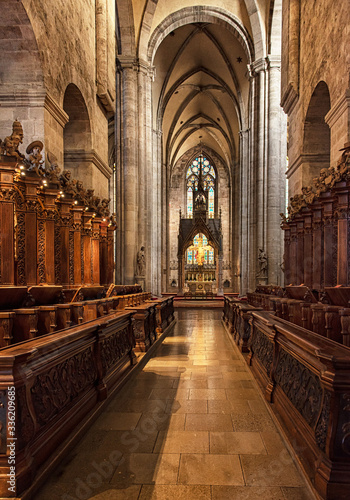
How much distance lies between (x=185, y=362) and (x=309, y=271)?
4325mm

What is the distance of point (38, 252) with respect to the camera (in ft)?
22.1

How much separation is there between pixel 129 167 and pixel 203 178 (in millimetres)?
22186

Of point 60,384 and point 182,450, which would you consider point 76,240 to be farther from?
point 182,450

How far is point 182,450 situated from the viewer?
2.92m

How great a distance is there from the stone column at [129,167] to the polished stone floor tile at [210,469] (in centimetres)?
1363

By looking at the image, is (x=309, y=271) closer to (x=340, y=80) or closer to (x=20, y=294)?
(x=340, y=80)

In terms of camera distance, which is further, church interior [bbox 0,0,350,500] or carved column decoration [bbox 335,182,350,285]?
carved column decoration [bbox 335,182,350,285]

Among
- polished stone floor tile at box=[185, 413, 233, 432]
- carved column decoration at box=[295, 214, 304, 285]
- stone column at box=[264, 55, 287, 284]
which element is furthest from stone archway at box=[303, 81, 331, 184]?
polished stone floor tile at box=[185, 413, 233, 432]

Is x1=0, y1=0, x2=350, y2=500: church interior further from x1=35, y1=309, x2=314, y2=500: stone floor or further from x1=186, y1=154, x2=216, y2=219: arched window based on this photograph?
x1=186, y1=154, x2=216, y2=219: arched window

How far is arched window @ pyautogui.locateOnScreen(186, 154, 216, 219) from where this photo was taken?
1491 inches

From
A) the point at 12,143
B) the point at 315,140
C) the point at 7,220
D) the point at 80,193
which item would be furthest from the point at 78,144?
the point at 315,140

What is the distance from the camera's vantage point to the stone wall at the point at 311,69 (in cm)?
717

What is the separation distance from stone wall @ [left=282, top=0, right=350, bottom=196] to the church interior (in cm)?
6

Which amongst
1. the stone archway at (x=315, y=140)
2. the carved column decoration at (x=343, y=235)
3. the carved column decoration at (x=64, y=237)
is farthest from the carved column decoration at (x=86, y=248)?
the stone archway at (x=315, y=140)
